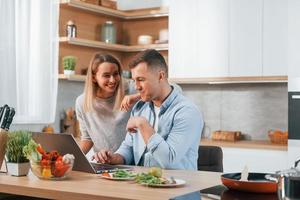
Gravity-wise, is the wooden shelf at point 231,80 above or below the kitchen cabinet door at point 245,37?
below

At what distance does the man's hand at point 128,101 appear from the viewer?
2957 mm

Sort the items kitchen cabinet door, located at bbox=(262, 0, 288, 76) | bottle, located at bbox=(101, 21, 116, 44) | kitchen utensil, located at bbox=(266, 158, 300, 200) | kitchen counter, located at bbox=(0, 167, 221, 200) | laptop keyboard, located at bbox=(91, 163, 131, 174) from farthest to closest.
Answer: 1. bottle, located at bbox=(101, 21, 116, 44)
2. kitchen cabinet door, located at bbox=(262, 0, 288, 76)
3. laptop keyboard, located at bbox=(91, 163, 131, 174)
4. kitchen counter, located at bbox=(0, 167, 221, 200)
5. kitchen utensil, located at bbox=(266, 158, 300, 200)

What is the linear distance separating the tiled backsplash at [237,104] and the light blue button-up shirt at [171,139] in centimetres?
235

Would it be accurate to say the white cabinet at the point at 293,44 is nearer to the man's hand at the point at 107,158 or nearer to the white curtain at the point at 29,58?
the white curtain at the point at 29,58

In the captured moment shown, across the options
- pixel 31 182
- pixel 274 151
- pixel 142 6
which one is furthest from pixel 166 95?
pixel 142 6

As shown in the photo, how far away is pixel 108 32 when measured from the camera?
5.51m

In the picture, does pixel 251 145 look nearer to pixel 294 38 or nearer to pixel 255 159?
pixel 255 159

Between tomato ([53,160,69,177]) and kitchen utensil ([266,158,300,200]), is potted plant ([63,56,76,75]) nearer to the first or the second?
tomato ([53,160,69,177])

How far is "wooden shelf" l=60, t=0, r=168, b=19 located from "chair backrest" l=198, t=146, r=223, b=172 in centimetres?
253

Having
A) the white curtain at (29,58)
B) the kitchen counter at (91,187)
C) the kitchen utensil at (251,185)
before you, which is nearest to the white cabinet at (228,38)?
the white curtain at (29,58)

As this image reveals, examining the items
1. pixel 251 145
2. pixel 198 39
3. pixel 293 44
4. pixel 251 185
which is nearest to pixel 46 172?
pixel 251 185

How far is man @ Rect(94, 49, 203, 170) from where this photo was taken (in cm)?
245

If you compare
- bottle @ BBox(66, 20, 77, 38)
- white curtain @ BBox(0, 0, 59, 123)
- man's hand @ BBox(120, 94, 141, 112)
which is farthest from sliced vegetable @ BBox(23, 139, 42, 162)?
bottle @ BBox(66, 20, 77, 38)

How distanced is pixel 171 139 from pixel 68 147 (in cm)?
50
